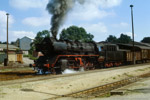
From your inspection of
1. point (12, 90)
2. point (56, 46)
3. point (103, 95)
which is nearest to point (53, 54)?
point (56, 46)

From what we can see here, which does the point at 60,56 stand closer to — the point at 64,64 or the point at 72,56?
the point at 64,64

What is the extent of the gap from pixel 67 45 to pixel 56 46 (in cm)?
Answer: 170

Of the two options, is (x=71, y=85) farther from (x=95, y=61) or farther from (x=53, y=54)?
(x=95, y=61)

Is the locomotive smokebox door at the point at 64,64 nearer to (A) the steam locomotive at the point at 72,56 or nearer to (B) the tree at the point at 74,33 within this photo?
(A) the steam locomotive at the point at 72,56

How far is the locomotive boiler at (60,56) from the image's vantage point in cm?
1788

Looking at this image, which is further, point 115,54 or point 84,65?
point 115,54

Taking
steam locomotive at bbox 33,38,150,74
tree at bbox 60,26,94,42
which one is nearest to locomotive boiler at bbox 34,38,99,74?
steam locomotive at bbox 33,38,150,74

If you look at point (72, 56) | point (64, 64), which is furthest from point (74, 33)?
point (64, 64)

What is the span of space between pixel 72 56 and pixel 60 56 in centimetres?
181

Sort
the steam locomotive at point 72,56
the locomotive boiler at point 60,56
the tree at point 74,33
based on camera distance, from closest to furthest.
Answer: the locomotive boiler at point 60,56 → the steam locomotive at point 72,56 → the tree at point 74,33

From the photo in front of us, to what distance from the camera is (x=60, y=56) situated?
60.4 feet

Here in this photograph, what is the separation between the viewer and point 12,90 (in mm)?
10305

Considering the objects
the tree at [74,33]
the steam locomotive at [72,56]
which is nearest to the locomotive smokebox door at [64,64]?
the steam locomotive at [72,56]

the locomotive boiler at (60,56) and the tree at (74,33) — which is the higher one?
the tree at (74,33)
